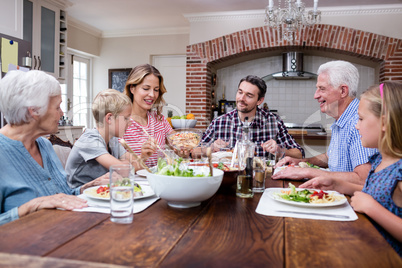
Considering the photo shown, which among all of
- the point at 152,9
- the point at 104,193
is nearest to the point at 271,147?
the point at 104,193

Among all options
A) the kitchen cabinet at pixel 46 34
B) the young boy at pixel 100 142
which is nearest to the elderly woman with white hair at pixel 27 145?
the young boy at pixel 100 142

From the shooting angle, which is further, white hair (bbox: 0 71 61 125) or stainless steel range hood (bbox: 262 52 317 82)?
stainless steel range hood (bbox: 262 52 317 82)

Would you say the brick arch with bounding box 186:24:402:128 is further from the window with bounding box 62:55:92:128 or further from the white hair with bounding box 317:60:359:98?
the white hair with bounding box 317:60:359:98

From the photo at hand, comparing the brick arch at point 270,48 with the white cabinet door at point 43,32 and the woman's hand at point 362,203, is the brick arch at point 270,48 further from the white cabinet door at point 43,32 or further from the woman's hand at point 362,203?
the woman's hand at point 362,203

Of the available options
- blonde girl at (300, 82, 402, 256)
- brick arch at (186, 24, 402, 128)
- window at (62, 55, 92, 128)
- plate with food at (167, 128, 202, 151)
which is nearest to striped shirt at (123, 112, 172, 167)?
plate with food at (167, 128, 202, 151)

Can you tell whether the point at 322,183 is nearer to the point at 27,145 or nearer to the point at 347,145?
the point at 347,145

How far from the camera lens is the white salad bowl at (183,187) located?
102cm

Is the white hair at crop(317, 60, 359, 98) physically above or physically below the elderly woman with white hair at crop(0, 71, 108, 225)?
above

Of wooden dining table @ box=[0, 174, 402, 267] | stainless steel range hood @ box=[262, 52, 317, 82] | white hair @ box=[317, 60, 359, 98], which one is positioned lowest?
wooden dining table @ box=[0, 174, 402, 267]

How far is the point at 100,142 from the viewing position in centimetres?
175

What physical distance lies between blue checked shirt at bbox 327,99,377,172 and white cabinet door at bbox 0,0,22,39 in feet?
12.2

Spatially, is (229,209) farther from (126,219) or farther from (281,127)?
(281,127)

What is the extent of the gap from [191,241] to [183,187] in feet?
0.76

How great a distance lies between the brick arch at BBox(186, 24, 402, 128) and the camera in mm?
4980
